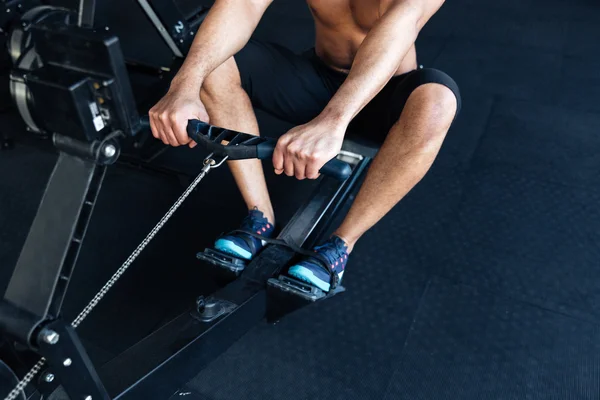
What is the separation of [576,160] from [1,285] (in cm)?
214

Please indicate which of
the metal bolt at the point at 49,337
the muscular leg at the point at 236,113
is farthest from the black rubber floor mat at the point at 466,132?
the metal bolt at the point at 49,337

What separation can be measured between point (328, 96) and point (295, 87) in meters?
0.11

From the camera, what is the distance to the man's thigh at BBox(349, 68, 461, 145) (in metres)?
1.41

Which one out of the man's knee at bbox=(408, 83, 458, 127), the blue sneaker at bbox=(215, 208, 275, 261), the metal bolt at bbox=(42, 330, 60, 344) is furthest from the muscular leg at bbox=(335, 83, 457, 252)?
the metal bolt at bbox=(42, 330, 60, 344)

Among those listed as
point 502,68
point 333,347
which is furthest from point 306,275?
point 502,68

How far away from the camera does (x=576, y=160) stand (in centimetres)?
208

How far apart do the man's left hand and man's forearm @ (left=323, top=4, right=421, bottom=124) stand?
83 mm

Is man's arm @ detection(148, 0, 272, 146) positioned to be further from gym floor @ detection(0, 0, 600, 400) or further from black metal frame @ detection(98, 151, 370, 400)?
gym floor @ detection(0, 0, 600, 400)

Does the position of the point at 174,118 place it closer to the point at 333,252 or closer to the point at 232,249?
the point at 232,249

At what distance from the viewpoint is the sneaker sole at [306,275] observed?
4.86 ft

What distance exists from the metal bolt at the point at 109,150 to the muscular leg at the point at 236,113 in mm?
703

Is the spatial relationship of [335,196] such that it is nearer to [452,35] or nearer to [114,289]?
[114,289]

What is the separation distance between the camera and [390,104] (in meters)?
1.50

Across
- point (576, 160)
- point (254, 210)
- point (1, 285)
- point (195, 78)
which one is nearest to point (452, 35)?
point (576, 160)
